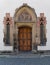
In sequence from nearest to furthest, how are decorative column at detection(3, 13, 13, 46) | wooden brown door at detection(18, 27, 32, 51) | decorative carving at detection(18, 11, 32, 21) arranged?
decorative column at detection(3, 13, 13, 46), decorative carving at detection(18, 11, 32, 21), wooden brown door at detection(18, 27, 32, 51)

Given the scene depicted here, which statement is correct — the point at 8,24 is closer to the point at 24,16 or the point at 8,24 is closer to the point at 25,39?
the point at 24,16

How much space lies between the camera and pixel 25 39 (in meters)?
26.1

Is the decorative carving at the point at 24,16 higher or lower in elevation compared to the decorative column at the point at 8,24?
higher

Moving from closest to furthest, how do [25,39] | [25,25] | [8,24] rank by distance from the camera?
[8,24], [25,25], [25,39]

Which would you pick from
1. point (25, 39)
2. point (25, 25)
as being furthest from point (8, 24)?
point (25, 39)

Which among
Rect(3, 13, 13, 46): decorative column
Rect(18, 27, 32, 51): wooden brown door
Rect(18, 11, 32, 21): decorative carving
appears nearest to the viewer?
Rect(3, 13, 13, 46): decorative column

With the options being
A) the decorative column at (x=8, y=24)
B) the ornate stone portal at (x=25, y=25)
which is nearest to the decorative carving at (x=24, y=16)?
the ornate stone portal at (x=25, y=25)

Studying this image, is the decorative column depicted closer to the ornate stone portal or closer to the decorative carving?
the ornate stone portal

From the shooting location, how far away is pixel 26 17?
25.7 m

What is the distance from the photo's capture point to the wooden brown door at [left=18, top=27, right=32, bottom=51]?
26016mm

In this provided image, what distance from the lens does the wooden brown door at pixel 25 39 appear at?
26016 millimetres

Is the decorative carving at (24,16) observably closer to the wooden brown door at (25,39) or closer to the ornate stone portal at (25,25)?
the ornate stone portal at (25,25)

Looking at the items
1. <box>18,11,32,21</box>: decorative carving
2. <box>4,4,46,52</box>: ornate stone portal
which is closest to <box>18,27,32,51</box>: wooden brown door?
<box>4,4,46,52</box>: ornate stone portal

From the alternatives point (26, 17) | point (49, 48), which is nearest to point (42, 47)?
point (49, 48)
